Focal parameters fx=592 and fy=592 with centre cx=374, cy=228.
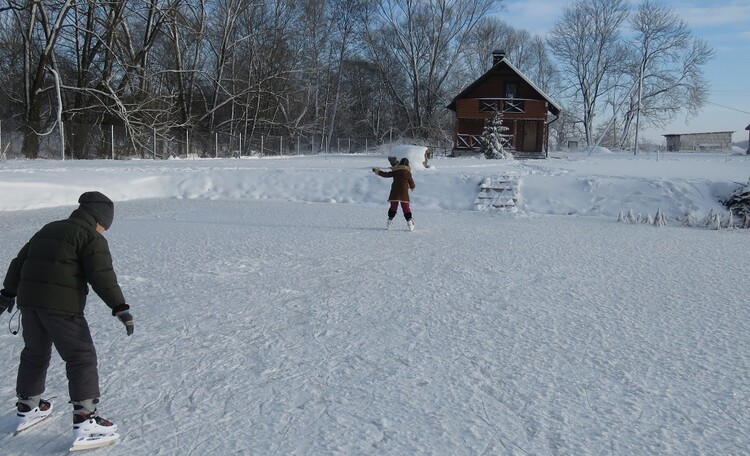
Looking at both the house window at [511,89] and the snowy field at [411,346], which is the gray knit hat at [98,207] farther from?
the house window at [511,89]

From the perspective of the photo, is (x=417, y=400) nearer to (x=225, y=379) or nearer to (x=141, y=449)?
(x=225, y=379)

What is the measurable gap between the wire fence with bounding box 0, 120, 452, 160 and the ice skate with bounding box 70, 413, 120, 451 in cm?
2465

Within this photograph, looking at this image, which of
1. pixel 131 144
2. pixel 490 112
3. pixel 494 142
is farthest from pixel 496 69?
pixel 131 144

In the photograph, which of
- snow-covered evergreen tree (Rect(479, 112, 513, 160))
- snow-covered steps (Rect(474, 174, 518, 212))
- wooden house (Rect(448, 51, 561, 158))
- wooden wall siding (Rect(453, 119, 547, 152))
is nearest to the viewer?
snow-covered steps (Rect(474, 174, 518, 212))

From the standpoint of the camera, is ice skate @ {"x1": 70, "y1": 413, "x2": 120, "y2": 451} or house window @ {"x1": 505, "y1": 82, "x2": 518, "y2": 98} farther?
house window @ {"x1": 505, "y1": 82, "x2": 518, "y2": 98}

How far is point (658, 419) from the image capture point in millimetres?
3570

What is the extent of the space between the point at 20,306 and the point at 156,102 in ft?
97.9

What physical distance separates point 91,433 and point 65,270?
0.88m

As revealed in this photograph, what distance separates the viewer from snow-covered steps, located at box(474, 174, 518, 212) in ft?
53.1

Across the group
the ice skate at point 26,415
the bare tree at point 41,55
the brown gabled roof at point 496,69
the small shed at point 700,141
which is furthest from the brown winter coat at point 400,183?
the small shed at point 700,141

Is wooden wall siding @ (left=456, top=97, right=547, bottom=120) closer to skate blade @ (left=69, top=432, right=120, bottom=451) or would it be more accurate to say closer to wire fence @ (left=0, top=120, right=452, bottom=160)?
wire fence @ (left=0, top=120, right=452, bottom=160)

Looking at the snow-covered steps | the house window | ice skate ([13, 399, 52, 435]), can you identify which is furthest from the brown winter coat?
the house window

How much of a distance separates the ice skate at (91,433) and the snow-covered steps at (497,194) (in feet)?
45.1

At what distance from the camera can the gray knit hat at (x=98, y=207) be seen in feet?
10.7
